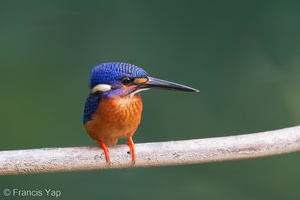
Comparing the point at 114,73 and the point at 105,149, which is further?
the point at 105,149

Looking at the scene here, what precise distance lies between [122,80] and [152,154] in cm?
37

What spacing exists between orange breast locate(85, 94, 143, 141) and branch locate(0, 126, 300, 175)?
102 millimetres

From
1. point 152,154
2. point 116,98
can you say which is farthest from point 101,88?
point 152,154

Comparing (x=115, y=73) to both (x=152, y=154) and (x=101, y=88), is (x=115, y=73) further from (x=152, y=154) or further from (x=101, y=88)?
(x=152, y=154)

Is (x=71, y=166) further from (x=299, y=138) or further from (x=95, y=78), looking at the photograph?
(x=299, y=138)

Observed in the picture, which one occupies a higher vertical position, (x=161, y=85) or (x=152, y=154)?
(x=161, y=85)

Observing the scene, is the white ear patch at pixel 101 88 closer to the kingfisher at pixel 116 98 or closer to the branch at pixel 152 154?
the kingfisher at pixel 116 98

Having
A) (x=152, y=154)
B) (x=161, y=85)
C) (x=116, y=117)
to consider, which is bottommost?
(x=152, y=154)

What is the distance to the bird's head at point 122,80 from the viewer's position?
193 cm

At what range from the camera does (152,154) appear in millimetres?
2111

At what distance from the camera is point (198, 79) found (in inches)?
135

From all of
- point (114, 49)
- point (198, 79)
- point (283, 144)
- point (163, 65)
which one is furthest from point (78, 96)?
point (283, 144)

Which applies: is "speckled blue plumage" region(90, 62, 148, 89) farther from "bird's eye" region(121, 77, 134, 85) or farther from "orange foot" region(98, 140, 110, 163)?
"orange foot" region(98, 140, 110, 163)

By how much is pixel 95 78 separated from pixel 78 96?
4.91 ft
